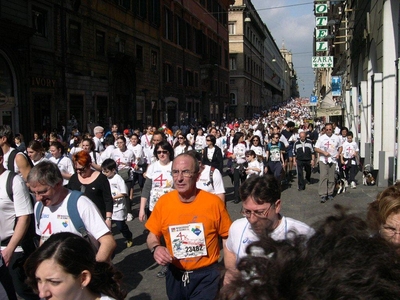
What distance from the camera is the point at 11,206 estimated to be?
4434mm

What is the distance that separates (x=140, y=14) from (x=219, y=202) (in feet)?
90.9

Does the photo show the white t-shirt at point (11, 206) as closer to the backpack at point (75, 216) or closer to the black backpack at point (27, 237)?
the black backpack at point (27, 237)

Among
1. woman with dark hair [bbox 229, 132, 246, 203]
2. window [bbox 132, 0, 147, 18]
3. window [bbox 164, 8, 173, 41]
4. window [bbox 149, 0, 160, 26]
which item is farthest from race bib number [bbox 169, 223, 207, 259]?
window [bbox 164, 8, 173, 41]

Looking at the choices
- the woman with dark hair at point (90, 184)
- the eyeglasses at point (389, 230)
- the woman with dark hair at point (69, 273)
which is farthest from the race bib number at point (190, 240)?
the woman with dark hair at point (90, 184)

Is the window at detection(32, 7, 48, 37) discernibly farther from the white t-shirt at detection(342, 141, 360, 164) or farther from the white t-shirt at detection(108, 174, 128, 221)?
the white t-shirt at detection(108, 174, 128, 221)

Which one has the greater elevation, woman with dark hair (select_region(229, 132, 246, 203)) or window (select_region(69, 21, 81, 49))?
window (select_region(69, 21, 81, 49))

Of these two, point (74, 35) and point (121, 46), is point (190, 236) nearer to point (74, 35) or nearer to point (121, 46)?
point (74, 35)

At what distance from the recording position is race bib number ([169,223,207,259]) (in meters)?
4.11

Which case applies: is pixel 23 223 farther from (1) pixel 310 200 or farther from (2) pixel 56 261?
(1) pixel 310 200

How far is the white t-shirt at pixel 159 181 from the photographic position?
654cm

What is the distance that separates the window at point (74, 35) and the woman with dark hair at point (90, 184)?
1729 cm

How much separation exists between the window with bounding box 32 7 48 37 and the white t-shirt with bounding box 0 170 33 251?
16727mm

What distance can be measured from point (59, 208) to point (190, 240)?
1.10 meters

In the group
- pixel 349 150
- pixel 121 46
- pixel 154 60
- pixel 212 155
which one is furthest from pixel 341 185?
pixel 154 60
